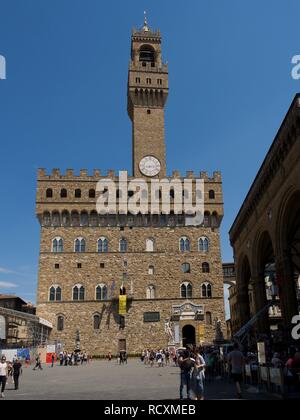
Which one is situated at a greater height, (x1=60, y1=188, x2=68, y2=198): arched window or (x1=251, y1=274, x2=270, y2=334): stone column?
(x1=60, y1=188, x2=68, y2=198): arched window

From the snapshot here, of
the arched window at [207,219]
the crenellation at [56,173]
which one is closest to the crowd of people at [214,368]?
the arched window at [207,219]

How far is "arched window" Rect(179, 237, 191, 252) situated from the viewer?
4375cm

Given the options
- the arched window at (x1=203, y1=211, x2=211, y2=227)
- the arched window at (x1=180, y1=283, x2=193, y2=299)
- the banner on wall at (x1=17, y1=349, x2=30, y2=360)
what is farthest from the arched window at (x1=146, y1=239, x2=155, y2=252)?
the banner on wall at (x1=17, y1=349, x2=30, y2=360)

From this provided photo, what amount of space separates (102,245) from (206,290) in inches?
479

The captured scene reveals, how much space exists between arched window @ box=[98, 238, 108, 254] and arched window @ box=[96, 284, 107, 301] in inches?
142

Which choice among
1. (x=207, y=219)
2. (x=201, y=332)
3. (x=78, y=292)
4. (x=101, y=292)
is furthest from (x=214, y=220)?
(x=78, y=292)

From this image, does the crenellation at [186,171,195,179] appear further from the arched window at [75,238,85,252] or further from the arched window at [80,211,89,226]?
the arched window at [75,238,85,252]

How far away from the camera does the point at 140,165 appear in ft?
149

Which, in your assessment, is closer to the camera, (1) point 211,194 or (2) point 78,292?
(2) point 78,292

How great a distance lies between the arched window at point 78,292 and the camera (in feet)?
134

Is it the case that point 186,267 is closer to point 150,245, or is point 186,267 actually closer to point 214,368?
point 150,245

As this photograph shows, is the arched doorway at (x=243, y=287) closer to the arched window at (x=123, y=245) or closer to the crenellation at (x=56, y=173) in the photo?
the arched window at (x=123, y=245)

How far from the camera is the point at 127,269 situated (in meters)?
42.3

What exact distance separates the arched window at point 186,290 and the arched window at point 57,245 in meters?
13.5
